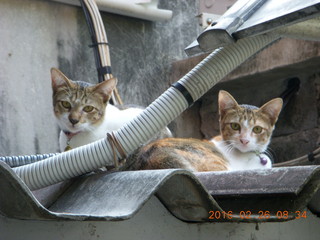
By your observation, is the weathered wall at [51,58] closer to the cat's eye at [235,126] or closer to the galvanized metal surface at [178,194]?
the cat's eye at [235,126]

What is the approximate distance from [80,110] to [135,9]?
168 centimetres

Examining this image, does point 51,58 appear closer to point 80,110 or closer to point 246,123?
point 80,110

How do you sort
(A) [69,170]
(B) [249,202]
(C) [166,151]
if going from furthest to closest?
(C) [166,151] → (A) [69,170] → (B) [249,202]

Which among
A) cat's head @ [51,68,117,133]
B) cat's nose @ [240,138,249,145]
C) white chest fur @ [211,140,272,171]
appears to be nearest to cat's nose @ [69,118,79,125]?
cat's head @ [51,68,117,133]

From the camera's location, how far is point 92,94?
3568 millimetres

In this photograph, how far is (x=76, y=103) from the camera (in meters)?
3.48

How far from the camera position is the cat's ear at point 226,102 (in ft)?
12.2

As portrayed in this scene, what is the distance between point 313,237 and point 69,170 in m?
0.93

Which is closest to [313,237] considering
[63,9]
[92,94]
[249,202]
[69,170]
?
[249,202]

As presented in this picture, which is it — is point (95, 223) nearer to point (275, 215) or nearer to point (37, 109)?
point (275, 215)

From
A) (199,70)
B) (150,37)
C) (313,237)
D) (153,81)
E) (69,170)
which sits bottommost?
(313,237)

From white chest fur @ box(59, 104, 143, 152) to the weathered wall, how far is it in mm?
814

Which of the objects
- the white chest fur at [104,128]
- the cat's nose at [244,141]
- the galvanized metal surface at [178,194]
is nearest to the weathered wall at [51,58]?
the white chest fur at [104,128]

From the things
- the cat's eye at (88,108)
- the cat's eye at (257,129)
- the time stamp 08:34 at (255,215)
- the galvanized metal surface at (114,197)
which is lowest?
the time stamp 08:34 at (255,215)
